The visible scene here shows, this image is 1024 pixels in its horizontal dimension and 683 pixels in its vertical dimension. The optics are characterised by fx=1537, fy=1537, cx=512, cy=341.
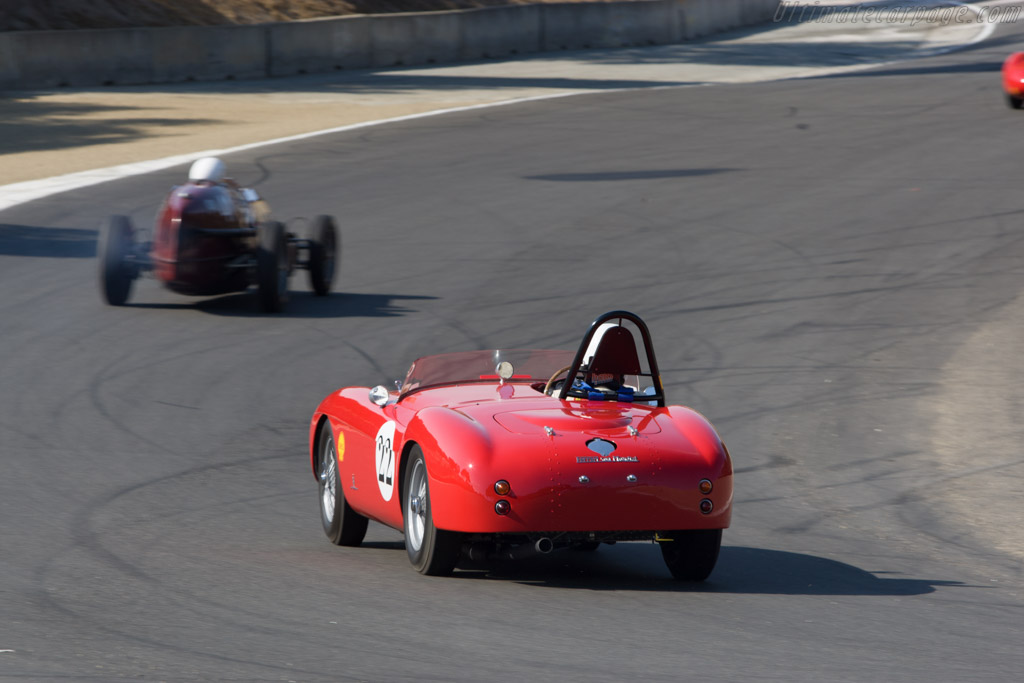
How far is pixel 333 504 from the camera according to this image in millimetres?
7996

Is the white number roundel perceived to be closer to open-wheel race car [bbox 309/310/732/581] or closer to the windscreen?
open-wheel race car [bbox 309/310/732/581]

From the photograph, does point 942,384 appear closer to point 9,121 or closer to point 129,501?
point 129,501

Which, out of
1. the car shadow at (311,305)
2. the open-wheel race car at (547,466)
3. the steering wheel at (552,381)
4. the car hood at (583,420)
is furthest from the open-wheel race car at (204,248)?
the car hood at (583,420)

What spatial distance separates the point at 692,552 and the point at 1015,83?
79.5 ft

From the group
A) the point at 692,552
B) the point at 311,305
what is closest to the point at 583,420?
the point at 692,552

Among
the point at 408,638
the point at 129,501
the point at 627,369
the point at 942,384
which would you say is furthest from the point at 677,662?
the point at 942,384

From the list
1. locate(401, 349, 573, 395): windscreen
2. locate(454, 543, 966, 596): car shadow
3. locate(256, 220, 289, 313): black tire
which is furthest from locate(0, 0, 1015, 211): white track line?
locate(454, 543, 966, 596): car shadow

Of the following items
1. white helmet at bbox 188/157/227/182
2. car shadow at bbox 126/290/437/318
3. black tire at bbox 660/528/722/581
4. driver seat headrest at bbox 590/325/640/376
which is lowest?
car shadow at bbox 126/290/437/318

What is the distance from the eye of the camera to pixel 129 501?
28.7 feet

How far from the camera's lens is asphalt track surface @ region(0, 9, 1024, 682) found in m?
5.84

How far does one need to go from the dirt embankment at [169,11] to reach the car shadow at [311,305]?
20.7 metres

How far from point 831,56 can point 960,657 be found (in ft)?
126

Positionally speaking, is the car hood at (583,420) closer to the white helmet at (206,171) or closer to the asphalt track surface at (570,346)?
the asphalt track surface at (570,346)

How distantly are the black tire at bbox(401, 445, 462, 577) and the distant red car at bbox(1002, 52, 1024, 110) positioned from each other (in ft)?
80.3
